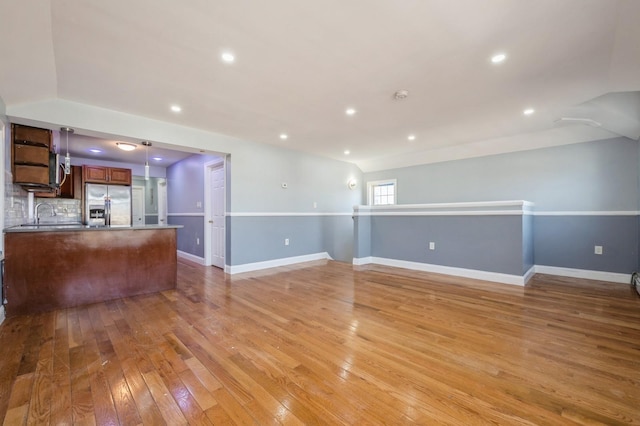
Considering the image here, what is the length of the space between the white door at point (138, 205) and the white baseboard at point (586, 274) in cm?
859

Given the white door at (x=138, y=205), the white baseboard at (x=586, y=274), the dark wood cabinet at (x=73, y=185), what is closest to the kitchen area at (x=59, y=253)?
the dark wood cabinet at (x=73, y=185)

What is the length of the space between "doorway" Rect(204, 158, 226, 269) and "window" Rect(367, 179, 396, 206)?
3.50 m

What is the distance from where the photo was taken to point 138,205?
6.90 m

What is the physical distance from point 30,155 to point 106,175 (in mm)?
3114

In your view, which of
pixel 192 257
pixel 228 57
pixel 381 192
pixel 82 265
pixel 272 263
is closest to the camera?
pixel 228 57

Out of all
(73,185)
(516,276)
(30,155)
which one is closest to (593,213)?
(516,276)

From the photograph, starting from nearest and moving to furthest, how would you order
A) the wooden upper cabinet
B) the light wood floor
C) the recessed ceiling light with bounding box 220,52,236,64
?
1. the light wood floor
2. the recessed ceiling light with bounding box 220,52,236,64
3. the wooden upper cabinet

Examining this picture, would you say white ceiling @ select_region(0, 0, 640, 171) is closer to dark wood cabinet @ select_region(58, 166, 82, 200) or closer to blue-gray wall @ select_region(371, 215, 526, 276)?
blue-gray wall @ select_region(371, 215, 526, 276)

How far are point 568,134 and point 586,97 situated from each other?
135 cm

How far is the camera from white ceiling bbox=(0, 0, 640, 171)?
1.75m

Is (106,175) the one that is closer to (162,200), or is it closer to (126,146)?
(162,200)

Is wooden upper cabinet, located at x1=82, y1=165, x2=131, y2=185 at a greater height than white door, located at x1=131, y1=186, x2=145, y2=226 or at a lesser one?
greater

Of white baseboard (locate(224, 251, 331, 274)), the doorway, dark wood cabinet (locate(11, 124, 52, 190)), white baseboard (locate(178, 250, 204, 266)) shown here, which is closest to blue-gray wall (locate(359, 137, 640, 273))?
white baseboard (locate(224, 251, 331, 274))

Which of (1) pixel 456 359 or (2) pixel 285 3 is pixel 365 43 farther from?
(1) pixel 456 359
